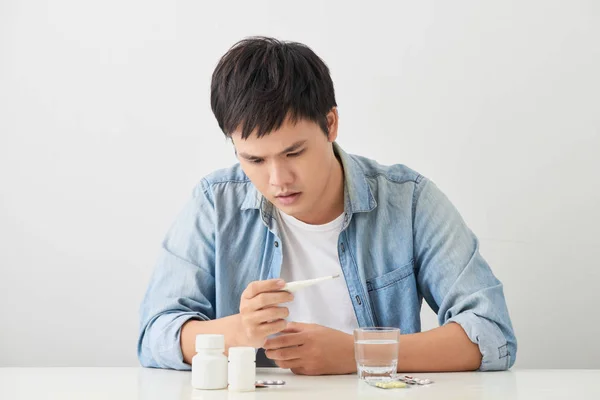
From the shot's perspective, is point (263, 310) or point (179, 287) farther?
point (179, 287)

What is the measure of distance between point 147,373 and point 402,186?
32.8 inches

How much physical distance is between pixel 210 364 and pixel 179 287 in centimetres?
56

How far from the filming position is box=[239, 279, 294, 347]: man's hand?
4.88 feet

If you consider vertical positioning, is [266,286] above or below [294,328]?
above

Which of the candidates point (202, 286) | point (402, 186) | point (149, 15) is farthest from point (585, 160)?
point (149, 15)

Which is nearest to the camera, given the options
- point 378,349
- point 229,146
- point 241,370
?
point 241,370

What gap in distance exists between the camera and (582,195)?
2492 millimetres

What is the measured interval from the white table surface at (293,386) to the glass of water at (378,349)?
0.04 m

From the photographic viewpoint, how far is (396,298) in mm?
1985

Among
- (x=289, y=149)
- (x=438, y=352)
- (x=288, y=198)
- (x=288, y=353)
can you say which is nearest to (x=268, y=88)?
(x=289, y=149)

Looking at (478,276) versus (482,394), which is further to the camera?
(478,276)

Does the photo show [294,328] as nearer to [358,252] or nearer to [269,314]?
[269,314]

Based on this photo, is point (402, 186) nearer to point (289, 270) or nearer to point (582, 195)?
point (289, 270)

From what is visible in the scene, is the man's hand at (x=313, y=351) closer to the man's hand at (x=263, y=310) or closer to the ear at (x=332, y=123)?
the man's hand at (x=263, y=310)
